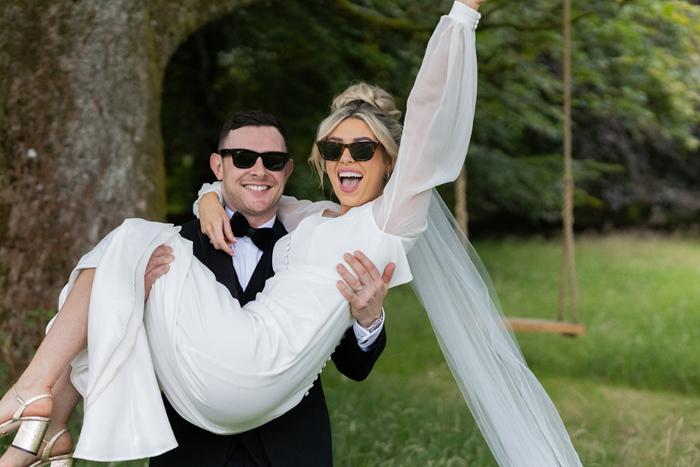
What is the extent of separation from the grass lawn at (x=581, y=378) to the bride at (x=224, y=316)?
169 cm

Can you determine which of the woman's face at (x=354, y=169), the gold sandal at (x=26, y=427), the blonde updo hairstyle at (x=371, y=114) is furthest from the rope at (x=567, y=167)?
the gold sandal at (x=26, y=427)

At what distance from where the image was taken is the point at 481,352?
2.39 metres

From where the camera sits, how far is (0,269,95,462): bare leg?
74.7 inches

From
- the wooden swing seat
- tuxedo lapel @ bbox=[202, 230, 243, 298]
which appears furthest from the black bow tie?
the wooden swing seat

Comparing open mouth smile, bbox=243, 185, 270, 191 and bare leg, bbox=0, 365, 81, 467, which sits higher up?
open mouth smile, bbox=243, 185, 270, 191

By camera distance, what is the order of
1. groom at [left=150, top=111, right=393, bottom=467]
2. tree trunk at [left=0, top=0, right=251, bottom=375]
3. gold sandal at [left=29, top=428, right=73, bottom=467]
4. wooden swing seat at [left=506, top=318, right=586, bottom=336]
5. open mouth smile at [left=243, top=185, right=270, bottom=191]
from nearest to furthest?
1. gold sandal at [left=29, top=428, right=73, bottom=467]
2. groom at [left=150, top=111, right=393, bottom=467]
3. open mouth smile at [left=243, top=185, right=270, bottom=191]
4. tree trunk at [left=0, top=0, right=251, bottom=375]
5. wooden swing seat at [left=506, top=318, right=586, bottom=336]

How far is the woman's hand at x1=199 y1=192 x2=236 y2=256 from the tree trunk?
174cm

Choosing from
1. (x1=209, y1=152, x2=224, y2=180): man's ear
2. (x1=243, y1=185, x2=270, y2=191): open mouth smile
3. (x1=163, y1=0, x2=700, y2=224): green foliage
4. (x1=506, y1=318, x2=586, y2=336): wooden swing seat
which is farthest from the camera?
(x1=163, y1=0, x2=700, y2=224): green foliage

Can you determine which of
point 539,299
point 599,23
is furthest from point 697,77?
point 539,299

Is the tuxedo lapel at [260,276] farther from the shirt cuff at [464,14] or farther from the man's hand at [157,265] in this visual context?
the shirt cuff at [464,14]

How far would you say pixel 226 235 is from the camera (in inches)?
87.0

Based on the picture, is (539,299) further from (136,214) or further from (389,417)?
(136,214)

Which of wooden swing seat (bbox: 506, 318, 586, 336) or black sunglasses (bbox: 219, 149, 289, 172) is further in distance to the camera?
wooden swing seat (bbox: 506, 318, 586, 336)

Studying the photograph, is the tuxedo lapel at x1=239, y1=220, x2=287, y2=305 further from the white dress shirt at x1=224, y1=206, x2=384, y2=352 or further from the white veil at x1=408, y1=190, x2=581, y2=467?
the white veil at x1=408, y1=190, x2=581, y2=467
